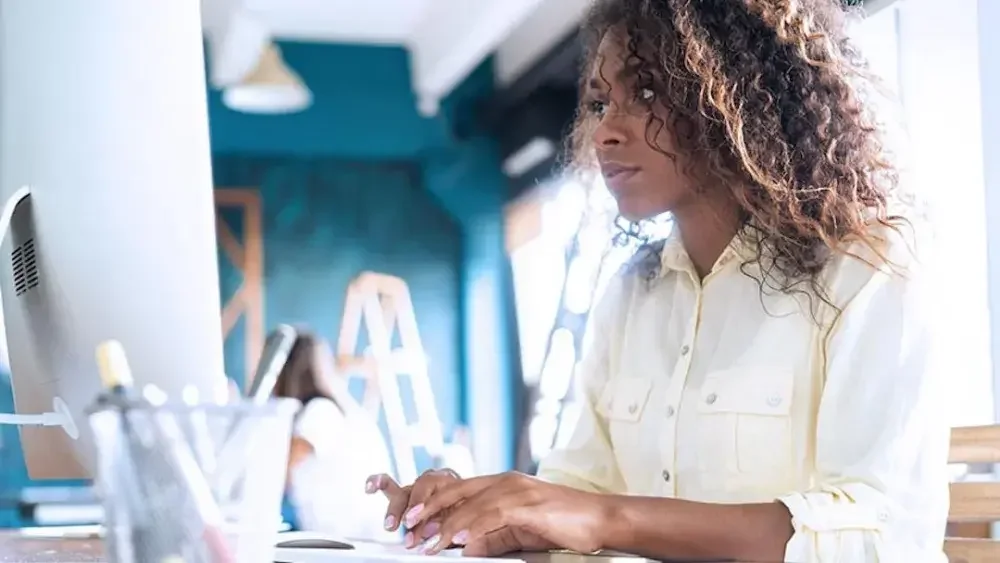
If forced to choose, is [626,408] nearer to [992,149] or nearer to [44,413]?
[44,413]

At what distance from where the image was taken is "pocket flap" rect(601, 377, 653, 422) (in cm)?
98

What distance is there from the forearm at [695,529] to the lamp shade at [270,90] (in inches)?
96.0

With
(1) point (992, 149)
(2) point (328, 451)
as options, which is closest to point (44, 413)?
(1) point (992, 149)

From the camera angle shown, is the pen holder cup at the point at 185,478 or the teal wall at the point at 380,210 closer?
the pen holder cup at the point at 185,478

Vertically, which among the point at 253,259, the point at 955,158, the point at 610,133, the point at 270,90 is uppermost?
the point at 270,90

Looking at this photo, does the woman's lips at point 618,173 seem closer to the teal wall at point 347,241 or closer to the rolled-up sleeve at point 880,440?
the rolled-up sleeve at point 880,440

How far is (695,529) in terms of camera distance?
0.70m

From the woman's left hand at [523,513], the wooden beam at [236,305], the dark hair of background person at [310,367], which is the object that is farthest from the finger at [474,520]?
the wooden beam at [236,305]

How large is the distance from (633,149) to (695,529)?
405 mm

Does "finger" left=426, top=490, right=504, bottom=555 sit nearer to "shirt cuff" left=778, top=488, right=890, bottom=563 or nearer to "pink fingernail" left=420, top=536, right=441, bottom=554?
"pink fingernail" left=420, top=536, right=441, bottom=554

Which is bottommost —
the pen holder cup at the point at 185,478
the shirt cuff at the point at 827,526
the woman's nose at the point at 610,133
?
the shirt cuff at the point at 827,526

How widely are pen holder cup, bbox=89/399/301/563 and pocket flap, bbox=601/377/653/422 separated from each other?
61 centimetres

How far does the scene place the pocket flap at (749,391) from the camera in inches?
33.8

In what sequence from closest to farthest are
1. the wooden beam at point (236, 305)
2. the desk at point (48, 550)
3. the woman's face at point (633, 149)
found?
1. the desk at point (48, 550)
2. the woman's face at point (633, 149)
3. the wooden beam at point (236, 305)
